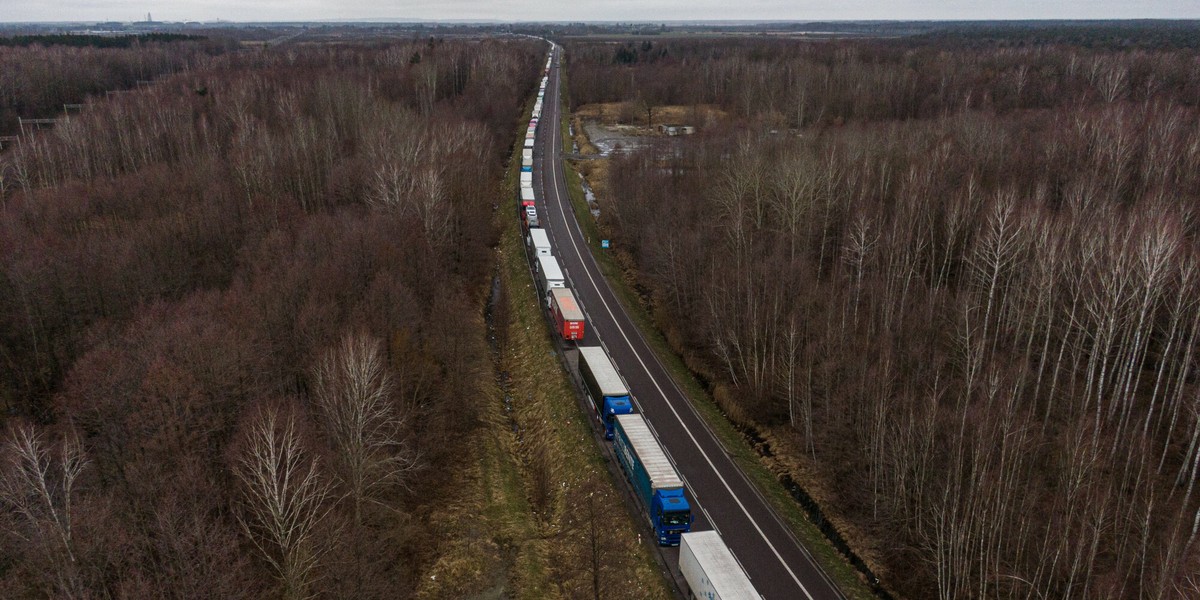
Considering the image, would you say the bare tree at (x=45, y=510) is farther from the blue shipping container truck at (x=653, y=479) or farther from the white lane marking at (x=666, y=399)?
the white lane marking at (x=666, y=399)

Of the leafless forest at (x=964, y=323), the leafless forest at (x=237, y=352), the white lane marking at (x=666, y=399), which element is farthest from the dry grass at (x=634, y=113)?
the leafless forest at (x=237, y=352)

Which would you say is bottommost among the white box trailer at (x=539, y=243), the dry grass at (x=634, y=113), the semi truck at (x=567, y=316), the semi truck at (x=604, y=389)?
the semi truck at (x=604, y=389)

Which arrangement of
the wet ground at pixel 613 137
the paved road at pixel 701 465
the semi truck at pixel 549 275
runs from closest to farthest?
the paved road at pixel 701 465, the semi truck at pixel 549 275, the wet ground at pixel 613 137

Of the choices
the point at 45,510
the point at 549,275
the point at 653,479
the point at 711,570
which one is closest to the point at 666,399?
the point at 653,479

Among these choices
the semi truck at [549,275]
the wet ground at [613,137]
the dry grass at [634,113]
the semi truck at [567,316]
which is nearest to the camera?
the semi truck at [567,316]

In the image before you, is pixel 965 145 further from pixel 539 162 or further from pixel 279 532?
pixel 279 532

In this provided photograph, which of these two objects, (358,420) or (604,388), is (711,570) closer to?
(604,388)

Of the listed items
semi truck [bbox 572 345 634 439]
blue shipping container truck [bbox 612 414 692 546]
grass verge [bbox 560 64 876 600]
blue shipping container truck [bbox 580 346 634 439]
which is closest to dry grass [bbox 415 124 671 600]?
blue shipping container truck [bbox 612 414 692 546]

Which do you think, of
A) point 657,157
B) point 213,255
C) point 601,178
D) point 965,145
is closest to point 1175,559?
point 965,145
